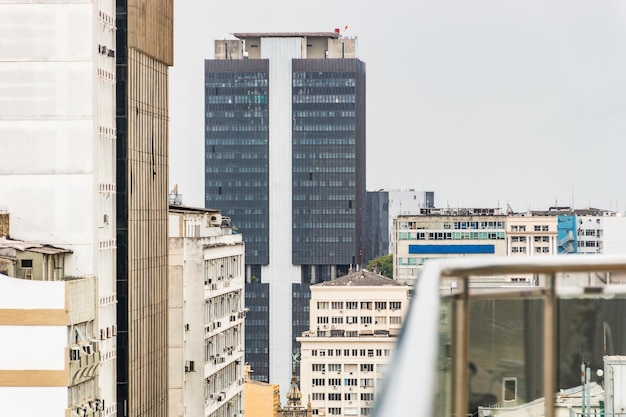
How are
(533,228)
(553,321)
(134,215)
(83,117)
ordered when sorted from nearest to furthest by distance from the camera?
(553,321) → (83,117) → (134,215) → (533,228)

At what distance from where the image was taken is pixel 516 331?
439cm

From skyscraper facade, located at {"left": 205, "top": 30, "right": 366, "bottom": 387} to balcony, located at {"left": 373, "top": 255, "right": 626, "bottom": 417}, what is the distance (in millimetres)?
166647

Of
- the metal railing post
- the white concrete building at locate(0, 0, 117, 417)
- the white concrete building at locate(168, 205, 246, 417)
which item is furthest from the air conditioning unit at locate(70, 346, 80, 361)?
the metal railing post

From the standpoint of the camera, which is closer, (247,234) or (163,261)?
(163,261)

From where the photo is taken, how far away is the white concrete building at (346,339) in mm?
120438

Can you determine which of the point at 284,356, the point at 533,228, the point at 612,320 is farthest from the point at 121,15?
the point at 284,356

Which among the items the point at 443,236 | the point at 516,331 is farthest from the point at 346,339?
the point at 516,331

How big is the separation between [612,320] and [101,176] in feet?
133

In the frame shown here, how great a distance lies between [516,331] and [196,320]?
1990 inches

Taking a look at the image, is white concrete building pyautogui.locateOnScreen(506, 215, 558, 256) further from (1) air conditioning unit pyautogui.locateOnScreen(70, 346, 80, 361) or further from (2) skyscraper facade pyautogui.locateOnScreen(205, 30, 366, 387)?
(1) air conditioning unit pyautogui.locateOnScreen(70, 346, 80, 361)

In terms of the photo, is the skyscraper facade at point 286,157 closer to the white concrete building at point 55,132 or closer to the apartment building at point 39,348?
the white concrete building at point 55,132

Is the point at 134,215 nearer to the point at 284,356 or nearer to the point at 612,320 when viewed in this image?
the point at 612,320

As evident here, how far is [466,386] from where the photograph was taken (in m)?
3.85

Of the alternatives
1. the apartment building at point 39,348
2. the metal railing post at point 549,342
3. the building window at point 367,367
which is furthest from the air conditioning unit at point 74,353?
the building window at point 367,367
